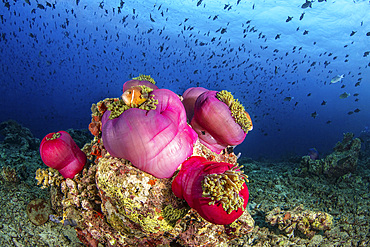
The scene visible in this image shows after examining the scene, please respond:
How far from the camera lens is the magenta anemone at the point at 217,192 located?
191 centimetres

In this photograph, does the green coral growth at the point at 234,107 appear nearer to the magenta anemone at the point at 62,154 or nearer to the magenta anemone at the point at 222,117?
the magenta anemone at the point at 222,117

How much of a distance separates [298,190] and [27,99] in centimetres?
6548

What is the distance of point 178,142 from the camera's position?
2.57 m

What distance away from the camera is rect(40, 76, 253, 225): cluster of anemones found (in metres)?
1.99

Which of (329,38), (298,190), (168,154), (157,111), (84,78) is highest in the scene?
(329,38)

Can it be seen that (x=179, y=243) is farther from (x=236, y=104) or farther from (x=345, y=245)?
(x=345, y=245)

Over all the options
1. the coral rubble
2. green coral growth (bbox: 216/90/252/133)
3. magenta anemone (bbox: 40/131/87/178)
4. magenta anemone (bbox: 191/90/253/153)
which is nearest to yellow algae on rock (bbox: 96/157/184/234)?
magenta anemone (bbox: 40/131/87/178)

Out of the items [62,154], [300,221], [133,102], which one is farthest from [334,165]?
[62,154]

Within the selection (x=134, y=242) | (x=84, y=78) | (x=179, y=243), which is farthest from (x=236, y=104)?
(x=84, y=78)

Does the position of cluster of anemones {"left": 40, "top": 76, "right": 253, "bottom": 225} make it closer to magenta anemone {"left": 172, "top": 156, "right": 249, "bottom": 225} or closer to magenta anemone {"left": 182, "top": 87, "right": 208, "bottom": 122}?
magenta anemone {"left": 172, "top": 156, "right": 249, "bottom": 225}

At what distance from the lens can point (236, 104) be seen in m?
3.05

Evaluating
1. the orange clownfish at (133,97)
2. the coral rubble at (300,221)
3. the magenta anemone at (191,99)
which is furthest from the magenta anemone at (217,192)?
the coral rubble at (300,221)

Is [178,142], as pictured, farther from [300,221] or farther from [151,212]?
[300,221]

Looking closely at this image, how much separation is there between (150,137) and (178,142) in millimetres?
443
